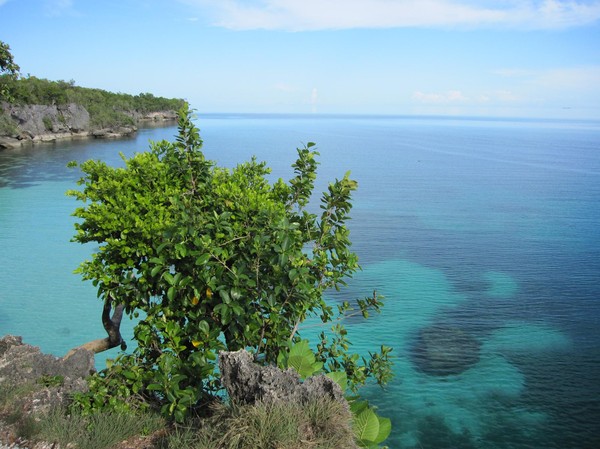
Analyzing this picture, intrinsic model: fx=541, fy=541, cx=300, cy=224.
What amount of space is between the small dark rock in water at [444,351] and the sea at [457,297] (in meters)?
0.08

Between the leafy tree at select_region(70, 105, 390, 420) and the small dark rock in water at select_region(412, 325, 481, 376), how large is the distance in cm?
898

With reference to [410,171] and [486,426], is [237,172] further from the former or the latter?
[410,171]

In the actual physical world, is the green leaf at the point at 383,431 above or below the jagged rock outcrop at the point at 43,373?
above

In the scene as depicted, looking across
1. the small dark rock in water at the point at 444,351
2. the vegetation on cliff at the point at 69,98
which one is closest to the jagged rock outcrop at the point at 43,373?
the small dark rock in water at the point at 444,351

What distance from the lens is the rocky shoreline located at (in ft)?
267

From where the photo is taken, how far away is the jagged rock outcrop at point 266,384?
6.64 m

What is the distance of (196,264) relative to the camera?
24.8 feet

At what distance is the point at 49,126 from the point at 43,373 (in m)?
91.5

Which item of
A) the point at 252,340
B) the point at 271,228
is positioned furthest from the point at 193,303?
the point at 271,228

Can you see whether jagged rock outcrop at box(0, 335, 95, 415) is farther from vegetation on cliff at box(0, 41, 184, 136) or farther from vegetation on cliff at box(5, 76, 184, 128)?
vegetation on cliff at box(5, 76, 184, 128)

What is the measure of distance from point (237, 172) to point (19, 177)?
49.3 metres

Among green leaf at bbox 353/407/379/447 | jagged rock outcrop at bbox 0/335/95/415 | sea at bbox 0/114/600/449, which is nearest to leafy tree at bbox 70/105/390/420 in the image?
jagged rock outcrop at bbox 0/335/95/415

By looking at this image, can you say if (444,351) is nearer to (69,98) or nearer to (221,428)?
(221,428)

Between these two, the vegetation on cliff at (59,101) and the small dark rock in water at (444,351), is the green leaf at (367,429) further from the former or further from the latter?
the vegetation on cliff at (59,101)
